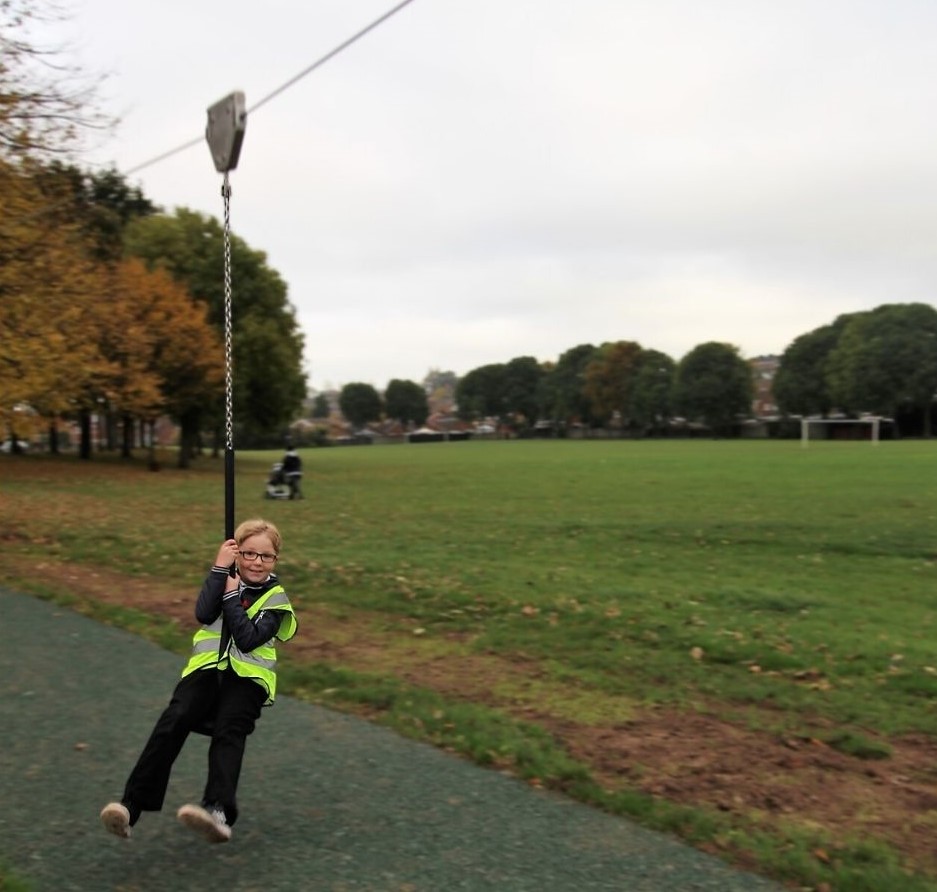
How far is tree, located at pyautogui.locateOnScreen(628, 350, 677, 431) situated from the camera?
380 feet

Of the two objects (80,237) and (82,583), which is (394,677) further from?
(80,237)

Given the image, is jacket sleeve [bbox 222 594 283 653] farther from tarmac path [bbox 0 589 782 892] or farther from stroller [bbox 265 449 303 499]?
stroller [bbox 265 449 303 499]

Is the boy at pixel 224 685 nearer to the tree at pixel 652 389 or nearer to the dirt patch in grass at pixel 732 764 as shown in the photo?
the dirt patch in grass at pixel 732 764

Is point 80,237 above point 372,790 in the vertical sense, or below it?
above

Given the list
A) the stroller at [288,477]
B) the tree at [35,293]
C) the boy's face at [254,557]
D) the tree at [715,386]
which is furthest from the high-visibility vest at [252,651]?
the tree at [715,386]

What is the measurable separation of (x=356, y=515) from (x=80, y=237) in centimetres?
769

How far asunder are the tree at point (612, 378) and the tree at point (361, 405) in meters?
59.0

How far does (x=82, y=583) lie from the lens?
32.3 ft

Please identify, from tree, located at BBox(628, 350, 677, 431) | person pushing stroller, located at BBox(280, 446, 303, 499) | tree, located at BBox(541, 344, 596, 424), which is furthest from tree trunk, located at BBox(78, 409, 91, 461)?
tree, located at BBox(541, 344, 596, 424)

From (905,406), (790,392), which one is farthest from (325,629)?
(790,392)

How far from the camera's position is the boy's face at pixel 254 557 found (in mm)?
3734

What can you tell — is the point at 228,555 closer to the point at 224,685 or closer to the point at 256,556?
the point at 256,556

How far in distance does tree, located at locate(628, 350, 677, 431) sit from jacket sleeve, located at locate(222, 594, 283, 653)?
111776mm

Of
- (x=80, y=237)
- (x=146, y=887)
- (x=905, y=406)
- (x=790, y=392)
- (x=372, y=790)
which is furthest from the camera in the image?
(x=790, y=392)
